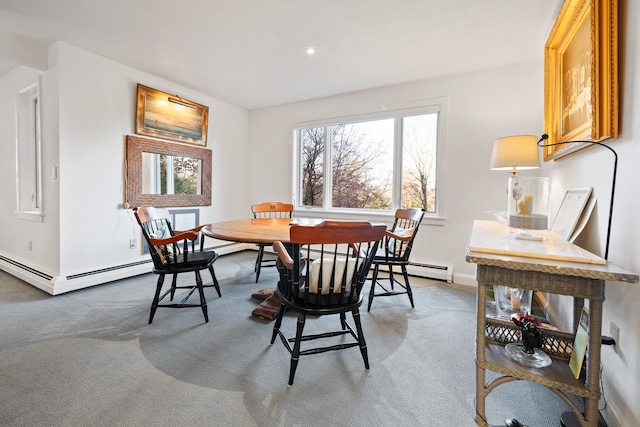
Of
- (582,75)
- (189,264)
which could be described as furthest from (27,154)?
(582,75)

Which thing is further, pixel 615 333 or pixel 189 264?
pixel 189 264

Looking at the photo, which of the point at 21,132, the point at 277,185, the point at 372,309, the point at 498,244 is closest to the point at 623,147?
the point at 498,244

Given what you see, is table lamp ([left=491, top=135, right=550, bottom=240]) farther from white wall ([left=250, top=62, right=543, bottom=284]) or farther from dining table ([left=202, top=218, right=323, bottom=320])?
white wall ([left=250, top=62, right=543, bottom=284])

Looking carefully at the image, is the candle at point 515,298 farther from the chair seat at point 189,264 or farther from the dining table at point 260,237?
the chair seat at point 189,264

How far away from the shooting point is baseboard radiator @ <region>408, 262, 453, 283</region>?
3496 millimetres

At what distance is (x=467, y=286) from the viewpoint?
337 cm

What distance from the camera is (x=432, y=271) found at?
141 inches

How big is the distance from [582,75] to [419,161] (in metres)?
2.10

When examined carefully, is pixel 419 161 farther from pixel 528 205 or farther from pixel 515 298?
pixel 528 205

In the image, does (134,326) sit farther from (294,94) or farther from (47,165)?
(294,94)

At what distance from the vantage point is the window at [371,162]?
373 cm

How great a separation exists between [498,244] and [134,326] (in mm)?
2580

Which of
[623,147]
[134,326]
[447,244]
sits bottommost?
[134,326]

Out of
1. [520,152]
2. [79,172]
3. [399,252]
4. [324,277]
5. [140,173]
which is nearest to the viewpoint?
[324,277]
